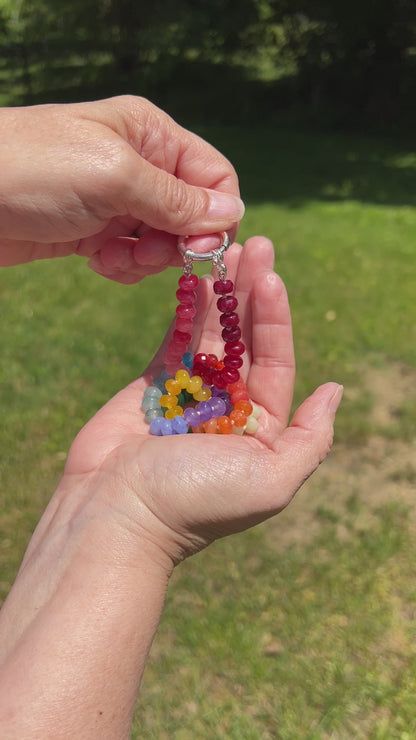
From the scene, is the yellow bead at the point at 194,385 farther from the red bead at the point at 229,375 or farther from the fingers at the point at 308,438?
the fingers at the point at 308,438

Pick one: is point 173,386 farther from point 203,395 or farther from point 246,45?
point 246,45

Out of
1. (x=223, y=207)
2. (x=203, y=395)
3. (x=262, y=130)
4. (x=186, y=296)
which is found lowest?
(x=262, y=130)

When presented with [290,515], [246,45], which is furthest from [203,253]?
[246,45]

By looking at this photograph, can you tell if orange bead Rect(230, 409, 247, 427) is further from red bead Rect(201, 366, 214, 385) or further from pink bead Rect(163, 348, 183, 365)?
pink bead Rect(163, 348, 183, 365)

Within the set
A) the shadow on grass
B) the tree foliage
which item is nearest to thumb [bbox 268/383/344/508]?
the shadow on grass

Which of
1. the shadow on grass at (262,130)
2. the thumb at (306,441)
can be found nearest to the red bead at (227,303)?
the thumb at (306,441)

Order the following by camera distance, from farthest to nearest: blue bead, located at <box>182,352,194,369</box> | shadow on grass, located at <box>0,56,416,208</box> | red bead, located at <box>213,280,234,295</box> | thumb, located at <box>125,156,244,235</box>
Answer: shadow on grass, located at <box>0,56,416,208</box> < blue bead, located at <box>182,352,194,369</box> < red bead, located at <box>213,280,234,295</box> < thumb, located at <box>125,156,244,235</box>

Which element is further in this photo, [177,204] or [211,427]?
[211,427]
